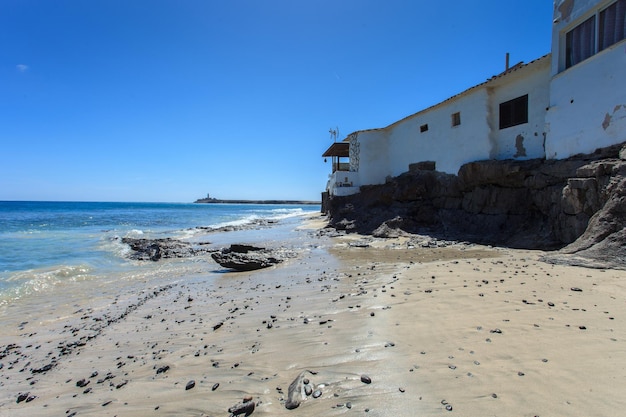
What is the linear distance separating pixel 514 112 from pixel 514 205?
167 inches

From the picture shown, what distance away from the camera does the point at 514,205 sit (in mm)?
12961

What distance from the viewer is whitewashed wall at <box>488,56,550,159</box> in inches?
504

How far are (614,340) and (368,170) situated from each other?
20.0 meters

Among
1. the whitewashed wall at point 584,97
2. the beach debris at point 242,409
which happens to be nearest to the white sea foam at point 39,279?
the beach debris at point 242,409

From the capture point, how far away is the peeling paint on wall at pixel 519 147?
1370 centimetres

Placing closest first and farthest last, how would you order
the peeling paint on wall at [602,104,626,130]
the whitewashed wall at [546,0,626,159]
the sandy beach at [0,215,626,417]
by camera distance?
the sandy beach at [0,215,626,417] < the peeling paint on wall at [602,104,626,130] < the whitewashed wall at [546,0,626,159]

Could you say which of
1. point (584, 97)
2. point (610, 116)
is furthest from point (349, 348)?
point (584, 97)

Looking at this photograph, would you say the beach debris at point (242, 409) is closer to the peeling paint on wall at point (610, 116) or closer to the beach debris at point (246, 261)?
the beach debris at point (246, 261)

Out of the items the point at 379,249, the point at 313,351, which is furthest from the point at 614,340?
the point at 379,249

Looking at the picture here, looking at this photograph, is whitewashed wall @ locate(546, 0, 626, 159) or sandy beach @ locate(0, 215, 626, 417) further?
whitewashed wall @ locate(546, 0, 626, 159)

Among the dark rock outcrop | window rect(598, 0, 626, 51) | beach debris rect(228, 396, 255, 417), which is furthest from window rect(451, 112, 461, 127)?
beach debris rect(228, 396, 255, 417)

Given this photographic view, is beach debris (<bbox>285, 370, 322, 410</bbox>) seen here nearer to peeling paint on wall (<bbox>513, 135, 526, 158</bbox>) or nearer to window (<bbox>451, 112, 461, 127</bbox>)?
peeling paint on wall (<bbox>513, 135, 526, 158</bbox>)

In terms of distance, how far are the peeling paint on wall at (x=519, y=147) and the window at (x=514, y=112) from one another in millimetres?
651

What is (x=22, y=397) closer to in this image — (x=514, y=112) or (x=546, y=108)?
(x=546, y=108)
